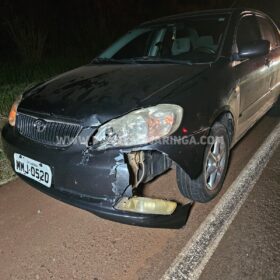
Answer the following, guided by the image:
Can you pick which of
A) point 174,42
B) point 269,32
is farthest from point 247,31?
point 269,32

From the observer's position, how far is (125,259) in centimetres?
221

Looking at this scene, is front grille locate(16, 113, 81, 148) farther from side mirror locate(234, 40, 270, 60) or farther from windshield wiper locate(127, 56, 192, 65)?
side mirror locate(234, 40, 270, 60)

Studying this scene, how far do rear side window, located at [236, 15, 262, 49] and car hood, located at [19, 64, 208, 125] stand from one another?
31.4 inches

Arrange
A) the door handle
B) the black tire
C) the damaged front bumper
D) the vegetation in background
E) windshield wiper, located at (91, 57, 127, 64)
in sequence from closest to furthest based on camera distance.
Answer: the damaged front bumper → the black tire → windshield wiper, located at (91, 57, 127, 64) → the door handle → the vegetation in background

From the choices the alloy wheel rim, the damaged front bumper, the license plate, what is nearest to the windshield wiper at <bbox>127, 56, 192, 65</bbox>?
the alloy wheel rim

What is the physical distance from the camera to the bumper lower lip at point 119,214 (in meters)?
2.03

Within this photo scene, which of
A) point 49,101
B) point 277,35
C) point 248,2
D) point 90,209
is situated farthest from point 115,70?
point 248,2

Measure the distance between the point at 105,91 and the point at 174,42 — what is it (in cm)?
146

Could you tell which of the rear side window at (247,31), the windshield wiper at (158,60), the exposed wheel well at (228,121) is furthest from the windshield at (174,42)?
the exposed wheel well at (228,121)

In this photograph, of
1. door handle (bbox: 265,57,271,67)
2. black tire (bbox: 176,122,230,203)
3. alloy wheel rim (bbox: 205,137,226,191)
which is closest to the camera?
black tire (bbox: 176,122,230,203)

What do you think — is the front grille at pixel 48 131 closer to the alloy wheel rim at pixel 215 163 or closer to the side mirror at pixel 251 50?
the alloy wheel rim at pixel 215 163

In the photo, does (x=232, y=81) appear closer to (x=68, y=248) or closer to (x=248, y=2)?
(x=68, y=248)

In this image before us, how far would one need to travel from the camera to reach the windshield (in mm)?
3084

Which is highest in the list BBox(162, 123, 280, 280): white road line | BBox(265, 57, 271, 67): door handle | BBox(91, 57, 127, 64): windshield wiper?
BBox(91, 57, 127, 64): windshield wiper
